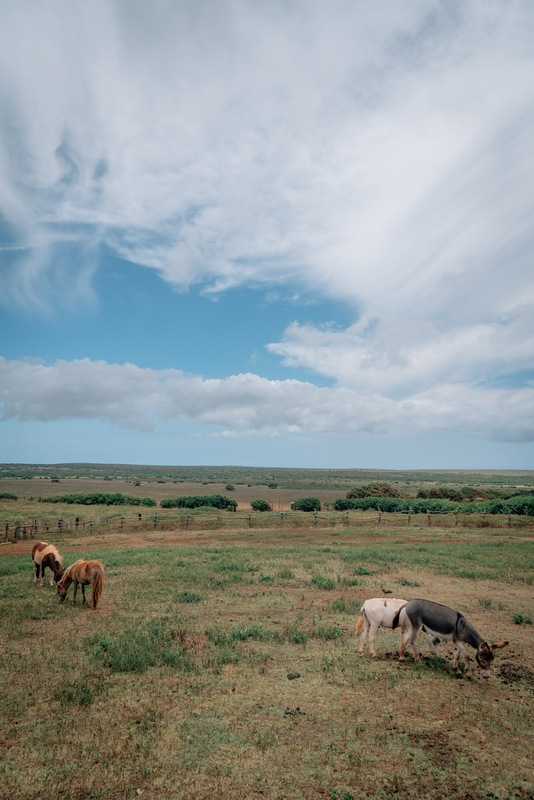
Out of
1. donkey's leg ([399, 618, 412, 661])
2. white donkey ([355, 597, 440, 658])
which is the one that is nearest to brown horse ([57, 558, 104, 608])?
white donkey ([355, 597, 440, 658])

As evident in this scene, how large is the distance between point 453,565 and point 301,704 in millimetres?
15264

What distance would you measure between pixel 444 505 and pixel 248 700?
4820 cm

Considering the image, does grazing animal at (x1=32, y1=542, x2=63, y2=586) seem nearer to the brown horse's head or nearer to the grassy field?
the grassy field

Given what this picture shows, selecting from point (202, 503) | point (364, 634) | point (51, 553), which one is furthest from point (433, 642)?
point (202, 503)

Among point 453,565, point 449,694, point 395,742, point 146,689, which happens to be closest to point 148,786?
point 146,689

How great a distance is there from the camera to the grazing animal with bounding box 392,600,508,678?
8.96 m

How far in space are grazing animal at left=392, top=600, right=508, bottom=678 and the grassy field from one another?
1.16ft

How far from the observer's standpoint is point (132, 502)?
5822 centimetres

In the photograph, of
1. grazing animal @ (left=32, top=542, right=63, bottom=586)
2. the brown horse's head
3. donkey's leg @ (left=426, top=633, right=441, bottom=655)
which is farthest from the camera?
grazing animal @ (left=32, top=542, right=63, bottom=586)

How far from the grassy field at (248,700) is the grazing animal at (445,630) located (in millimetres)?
354

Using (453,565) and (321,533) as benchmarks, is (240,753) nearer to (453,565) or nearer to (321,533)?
(453,565)

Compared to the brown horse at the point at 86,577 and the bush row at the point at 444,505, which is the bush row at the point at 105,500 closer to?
the bush row at the point at 444,505

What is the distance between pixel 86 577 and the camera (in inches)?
531

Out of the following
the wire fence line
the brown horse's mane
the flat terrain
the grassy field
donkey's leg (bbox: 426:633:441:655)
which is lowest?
the flat terrain
